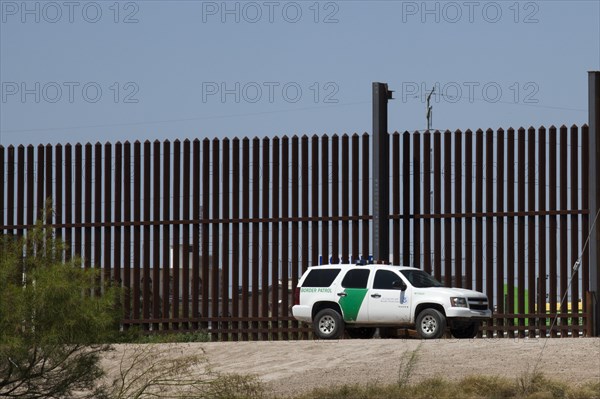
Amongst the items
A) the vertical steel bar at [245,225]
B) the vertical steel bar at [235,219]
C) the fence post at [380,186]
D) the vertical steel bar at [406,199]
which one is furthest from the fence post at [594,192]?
the vertical steel bar at [235,219]

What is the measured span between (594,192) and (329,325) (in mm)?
5576

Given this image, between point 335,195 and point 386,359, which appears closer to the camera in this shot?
point 386,359

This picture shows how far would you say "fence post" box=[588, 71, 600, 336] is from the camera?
80.0ft

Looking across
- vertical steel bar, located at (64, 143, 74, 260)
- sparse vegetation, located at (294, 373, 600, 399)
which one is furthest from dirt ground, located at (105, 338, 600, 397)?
vertical steel bar, located at (64, 143, 74, 260)

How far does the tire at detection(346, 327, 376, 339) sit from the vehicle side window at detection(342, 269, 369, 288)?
1.44 metres

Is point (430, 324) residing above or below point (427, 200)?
below

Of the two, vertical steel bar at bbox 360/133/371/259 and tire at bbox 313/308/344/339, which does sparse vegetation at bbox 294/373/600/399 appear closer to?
tire at bbox 313/308/344/339

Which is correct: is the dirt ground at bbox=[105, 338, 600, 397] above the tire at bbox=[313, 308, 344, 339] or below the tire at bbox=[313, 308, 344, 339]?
below

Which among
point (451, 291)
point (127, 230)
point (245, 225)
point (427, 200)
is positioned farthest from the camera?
point (127, 230)

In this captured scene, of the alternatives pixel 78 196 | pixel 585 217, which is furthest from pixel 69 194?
pixel 585 217

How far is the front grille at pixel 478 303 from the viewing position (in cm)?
2386

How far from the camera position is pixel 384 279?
2402cm

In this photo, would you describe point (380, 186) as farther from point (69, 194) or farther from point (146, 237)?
point (69, 194)

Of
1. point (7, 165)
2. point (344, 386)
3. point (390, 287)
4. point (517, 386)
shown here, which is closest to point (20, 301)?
point (344, 386)
